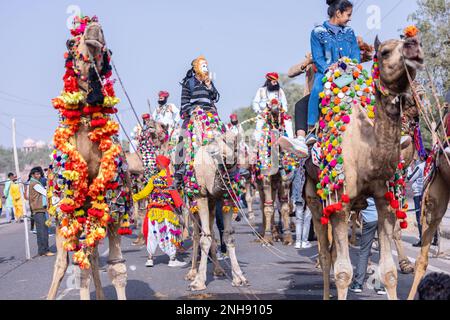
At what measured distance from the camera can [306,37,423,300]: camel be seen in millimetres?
6766

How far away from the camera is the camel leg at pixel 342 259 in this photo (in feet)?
23.6

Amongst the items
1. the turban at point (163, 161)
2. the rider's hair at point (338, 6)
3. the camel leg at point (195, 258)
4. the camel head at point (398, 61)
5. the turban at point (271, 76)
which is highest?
the turban at point (271, 76)

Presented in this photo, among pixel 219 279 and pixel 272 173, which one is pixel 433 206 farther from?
pixel 272 173

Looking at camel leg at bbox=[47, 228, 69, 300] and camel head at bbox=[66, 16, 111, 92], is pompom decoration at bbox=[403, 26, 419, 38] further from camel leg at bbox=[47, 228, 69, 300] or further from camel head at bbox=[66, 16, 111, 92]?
camel leg at bbox=[47, 228, 69, 300]

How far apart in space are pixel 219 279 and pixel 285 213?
510cm

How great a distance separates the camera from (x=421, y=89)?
9.02m

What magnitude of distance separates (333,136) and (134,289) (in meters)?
4.72

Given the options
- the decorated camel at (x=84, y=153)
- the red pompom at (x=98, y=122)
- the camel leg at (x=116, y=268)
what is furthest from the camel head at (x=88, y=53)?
the camel leg at (x=116, y=268)

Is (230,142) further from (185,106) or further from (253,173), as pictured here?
(253,173)

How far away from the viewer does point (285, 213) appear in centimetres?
1609

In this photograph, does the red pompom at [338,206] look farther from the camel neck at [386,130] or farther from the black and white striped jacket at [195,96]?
the black and white striped jacket at [195,96]

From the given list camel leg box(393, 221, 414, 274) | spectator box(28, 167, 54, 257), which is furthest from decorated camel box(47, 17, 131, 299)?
spectator box(28, 167, 54, 257)

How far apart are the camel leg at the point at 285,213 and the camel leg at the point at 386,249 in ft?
27.3
